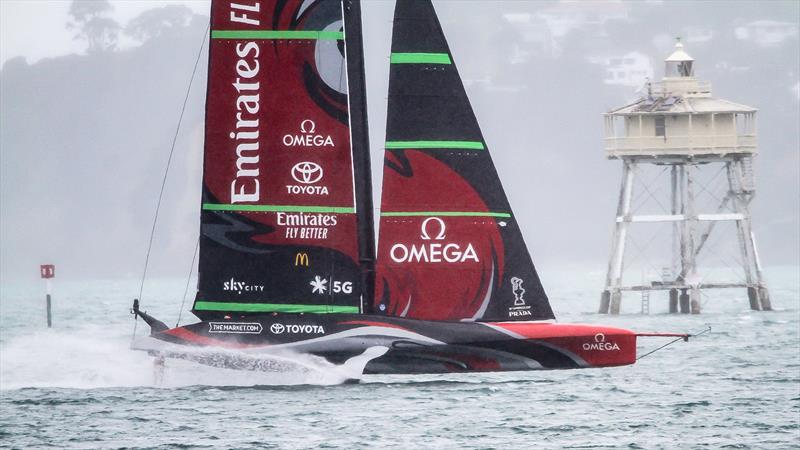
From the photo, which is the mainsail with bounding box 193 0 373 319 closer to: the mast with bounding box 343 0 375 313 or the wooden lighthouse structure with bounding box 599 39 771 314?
the mast with bounding box 343 0 375 313

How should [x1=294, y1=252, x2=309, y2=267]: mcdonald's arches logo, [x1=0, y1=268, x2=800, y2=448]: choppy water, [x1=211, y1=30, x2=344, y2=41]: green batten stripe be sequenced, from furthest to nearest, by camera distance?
[x1=294, y1=252, x2=309, y2=267]: mcdonald's arches logo < [x1=211, y1=30, x2=344, y2=41]: green batten stripe < [x1=0, y1=268, x2=800, y2=448]: choppy water

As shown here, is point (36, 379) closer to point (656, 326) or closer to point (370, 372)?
point (370, 372)

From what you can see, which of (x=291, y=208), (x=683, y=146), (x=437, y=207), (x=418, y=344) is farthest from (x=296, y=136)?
(x=683, y=146)

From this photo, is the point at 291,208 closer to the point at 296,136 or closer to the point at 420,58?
the point at 296,136

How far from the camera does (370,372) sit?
31.0m

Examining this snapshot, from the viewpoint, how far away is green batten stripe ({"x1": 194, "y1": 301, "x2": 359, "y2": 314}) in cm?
3119

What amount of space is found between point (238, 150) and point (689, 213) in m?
40.9

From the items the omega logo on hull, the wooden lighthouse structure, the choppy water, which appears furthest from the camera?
the wooden lighthouse structure

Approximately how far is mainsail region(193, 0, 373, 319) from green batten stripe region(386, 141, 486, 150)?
615 millimetres

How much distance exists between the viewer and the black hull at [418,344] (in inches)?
1197

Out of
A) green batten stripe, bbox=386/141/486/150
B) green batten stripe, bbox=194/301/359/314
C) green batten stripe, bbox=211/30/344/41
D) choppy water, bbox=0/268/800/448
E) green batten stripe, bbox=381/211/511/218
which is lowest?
choppy water, bbox=0/268/800/448

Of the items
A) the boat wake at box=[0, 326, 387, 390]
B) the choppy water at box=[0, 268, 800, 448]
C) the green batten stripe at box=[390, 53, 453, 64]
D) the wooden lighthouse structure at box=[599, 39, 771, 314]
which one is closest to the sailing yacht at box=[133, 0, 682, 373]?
the green batten stripe at box=[390, 53, 453, 64]

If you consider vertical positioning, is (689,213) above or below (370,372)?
above

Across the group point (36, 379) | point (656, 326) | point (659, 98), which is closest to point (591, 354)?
point (36, 379)
